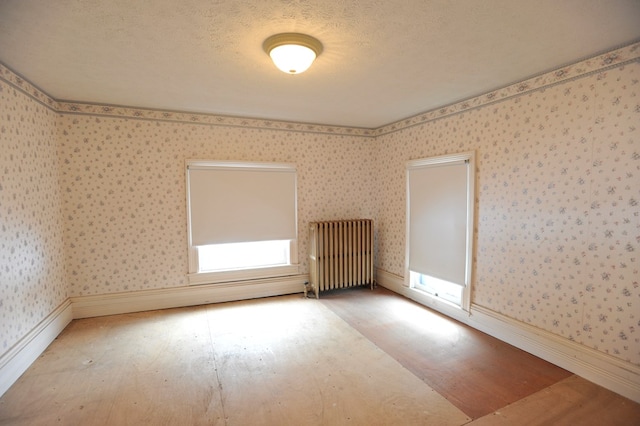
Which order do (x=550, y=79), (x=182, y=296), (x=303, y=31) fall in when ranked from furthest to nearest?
1. (x=182, y=296)
2. (x=550, y=79)
3. (x=303, y=31)

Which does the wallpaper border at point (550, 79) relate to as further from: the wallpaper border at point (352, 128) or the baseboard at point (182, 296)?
the baseboard at point (182, 296)

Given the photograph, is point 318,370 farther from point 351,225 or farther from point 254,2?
point 254,2

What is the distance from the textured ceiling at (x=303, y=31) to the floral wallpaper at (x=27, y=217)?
1.18 feet

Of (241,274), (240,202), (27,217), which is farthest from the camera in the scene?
(241,274)

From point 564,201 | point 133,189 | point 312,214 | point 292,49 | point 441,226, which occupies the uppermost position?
point 292,49

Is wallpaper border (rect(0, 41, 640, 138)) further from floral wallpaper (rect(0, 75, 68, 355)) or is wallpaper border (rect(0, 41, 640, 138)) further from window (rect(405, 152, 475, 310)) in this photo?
window (rect(405, 152, 475, 310))

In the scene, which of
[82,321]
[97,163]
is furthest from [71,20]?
[82,321]

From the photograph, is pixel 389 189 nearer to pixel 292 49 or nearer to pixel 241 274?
pixel 241 274

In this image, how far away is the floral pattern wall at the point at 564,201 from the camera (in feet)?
7.32

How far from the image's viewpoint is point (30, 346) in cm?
266

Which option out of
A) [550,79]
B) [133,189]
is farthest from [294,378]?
[550,79]

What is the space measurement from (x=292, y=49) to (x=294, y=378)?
2.52 m

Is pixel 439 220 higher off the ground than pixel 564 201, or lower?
lower

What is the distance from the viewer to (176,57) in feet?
7.53
